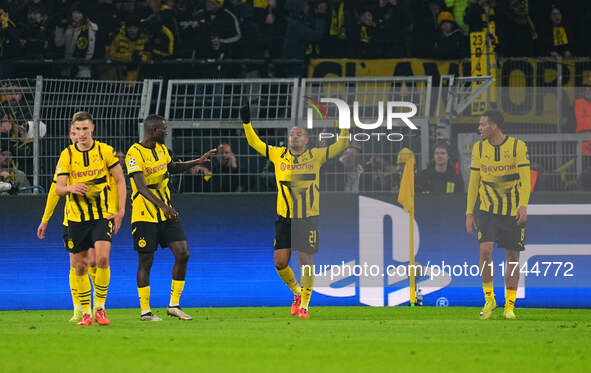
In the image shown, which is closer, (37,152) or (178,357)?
(178,357)

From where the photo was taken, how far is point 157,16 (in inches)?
626

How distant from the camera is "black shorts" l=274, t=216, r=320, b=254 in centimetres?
1152

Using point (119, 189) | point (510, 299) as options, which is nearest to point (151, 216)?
point (119, 189)

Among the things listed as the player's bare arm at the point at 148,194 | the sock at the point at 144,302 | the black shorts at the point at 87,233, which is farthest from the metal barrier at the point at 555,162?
the black shorts at the point at 87,233

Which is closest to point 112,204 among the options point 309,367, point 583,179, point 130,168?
point 130,168

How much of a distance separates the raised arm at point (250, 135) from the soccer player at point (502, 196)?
7.76ft

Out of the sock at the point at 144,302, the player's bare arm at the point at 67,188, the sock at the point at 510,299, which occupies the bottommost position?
the sock at the point at 510,299

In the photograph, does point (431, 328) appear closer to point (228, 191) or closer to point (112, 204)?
point (112, 204)

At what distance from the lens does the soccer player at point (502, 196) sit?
11250 millimetres

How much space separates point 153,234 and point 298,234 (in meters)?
1.75

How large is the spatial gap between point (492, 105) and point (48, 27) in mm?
6722

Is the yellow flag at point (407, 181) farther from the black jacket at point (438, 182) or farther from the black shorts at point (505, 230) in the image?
the black shorts at point (505, 230)

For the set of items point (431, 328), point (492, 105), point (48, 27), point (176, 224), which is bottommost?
point (431, 328)

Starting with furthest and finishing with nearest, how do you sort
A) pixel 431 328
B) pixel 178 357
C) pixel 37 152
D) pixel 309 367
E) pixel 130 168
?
1. pixel 37 152
2. pixel 130 168
3. pixel 431 328
4. pixel 178 357
5. pixel 309 367
